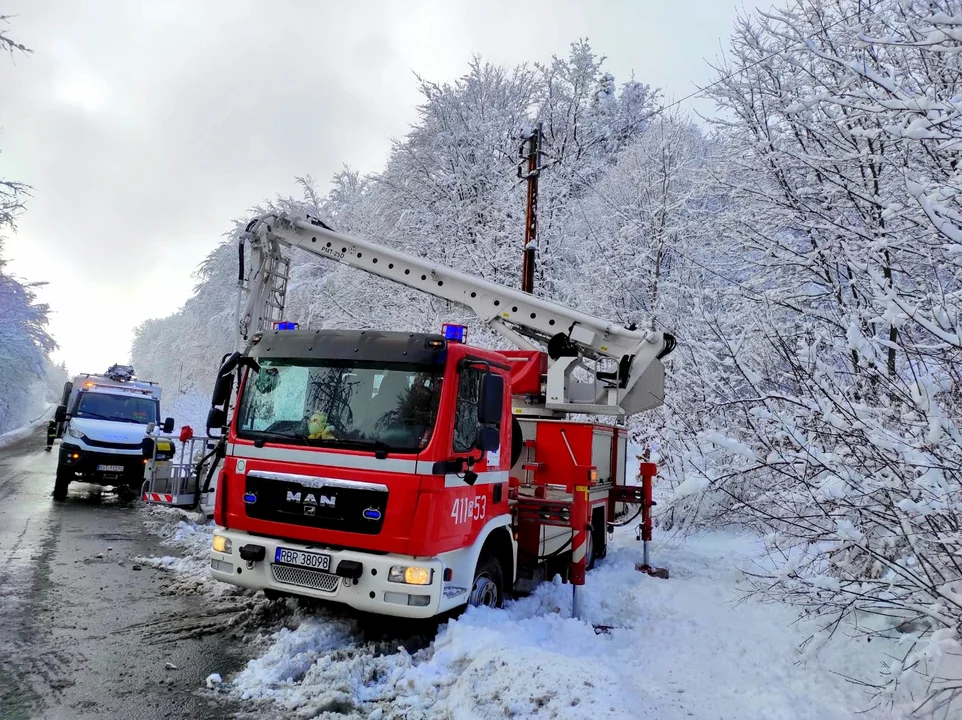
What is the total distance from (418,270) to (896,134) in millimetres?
6033

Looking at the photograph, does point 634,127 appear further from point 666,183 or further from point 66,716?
point 66,716

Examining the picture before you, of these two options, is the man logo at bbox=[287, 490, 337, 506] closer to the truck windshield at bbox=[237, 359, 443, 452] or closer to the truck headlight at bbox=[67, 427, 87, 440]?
the truck windshield at bbox=[237, 359, 443, 452]

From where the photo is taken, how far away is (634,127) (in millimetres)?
29422

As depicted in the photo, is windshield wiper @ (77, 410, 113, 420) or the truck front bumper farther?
windshield wiper @ (77, 410, 113, 420)

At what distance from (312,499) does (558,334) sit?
11.8 feet

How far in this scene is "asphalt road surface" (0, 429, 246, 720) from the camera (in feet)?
13.1

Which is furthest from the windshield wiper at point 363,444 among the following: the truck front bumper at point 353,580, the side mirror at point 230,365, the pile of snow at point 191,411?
the pile of snow at point 191,411

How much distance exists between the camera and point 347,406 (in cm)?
508

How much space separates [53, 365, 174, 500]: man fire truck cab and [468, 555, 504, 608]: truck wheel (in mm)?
8696

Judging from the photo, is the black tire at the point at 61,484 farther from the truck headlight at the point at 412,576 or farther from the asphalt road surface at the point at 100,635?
the truck headlight at the point at 412,576

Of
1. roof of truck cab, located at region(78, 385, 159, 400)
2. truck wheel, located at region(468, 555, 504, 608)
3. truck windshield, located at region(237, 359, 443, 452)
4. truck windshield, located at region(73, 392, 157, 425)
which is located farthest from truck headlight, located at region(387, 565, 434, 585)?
roof of truck cab, located at region(78, 385, 159, 400)

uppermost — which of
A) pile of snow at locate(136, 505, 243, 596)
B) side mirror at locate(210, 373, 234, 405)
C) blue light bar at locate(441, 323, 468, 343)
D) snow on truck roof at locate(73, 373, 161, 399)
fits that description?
blue light bar at locate(441, 323, 468, 343)

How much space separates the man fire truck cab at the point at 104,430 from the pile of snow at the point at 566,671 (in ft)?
29.5

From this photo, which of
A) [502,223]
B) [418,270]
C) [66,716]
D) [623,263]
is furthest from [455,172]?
[66,716]
